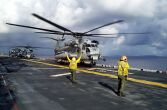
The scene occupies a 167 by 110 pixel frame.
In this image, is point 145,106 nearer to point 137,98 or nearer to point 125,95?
point 137,98

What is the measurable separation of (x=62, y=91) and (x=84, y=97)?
8.21ft

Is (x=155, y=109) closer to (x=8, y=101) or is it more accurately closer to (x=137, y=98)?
(x=137, y=98)

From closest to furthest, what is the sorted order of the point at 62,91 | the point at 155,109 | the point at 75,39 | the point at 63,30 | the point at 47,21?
1. the point at 155,109
2. the point at 62,91
3. the point at 47,21
4. the point at 63,30
5. the point at 75,39

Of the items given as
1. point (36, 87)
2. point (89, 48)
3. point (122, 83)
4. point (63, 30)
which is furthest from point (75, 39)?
point (122, 83)

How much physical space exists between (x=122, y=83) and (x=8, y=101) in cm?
653

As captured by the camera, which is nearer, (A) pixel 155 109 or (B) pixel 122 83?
(A) pixel 155 109

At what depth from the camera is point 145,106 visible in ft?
42.3

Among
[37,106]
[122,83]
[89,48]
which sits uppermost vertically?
[89,48]

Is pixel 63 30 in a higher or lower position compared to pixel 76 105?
higher

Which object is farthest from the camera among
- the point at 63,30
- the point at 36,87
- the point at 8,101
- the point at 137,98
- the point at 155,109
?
the point at 63,30

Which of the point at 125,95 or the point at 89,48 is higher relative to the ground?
the point at 89,48

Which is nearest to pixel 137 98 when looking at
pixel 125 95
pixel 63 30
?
pixel 125 95

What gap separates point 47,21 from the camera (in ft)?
88.6

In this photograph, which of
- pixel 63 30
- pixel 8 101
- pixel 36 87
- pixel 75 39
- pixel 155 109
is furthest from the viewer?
pixel 75 39
